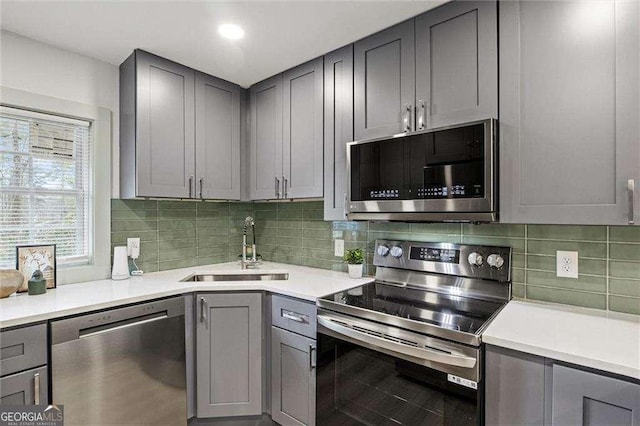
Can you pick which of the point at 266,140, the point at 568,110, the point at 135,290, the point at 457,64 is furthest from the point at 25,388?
the point at 568,110

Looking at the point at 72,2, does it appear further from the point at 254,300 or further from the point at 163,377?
the point at 163,377

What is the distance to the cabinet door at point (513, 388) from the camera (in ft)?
3.75

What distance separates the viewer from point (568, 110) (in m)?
1.31

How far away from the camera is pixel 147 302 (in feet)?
5.87

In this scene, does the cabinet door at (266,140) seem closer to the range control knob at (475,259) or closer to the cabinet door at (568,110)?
the range control knob at (475,259)

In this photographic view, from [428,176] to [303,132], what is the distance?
37.4 inches

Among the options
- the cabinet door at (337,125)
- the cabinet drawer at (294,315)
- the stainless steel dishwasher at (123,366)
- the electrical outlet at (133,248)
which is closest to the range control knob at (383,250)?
the cabinet door at (337,125)

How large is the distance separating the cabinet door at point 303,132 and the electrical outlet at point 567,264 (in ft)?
4.23

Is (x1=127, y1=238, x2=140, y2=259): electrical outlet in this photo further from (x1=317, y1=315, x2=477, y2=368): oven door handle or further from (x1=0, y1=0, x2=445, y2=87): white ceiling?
(x1=317, y1=315, x2=477, y2=368): oven door handle

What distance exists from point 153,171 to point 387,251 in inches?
60.3

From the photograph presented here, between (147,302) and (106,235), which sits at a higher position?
(106,235)

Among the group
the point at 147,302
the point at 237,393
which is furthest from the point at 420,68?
the point at 237,393

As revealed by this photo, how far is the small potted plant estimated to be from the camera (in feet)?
7.15

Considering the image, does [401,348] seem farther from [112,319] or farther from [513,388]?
[112,319]
